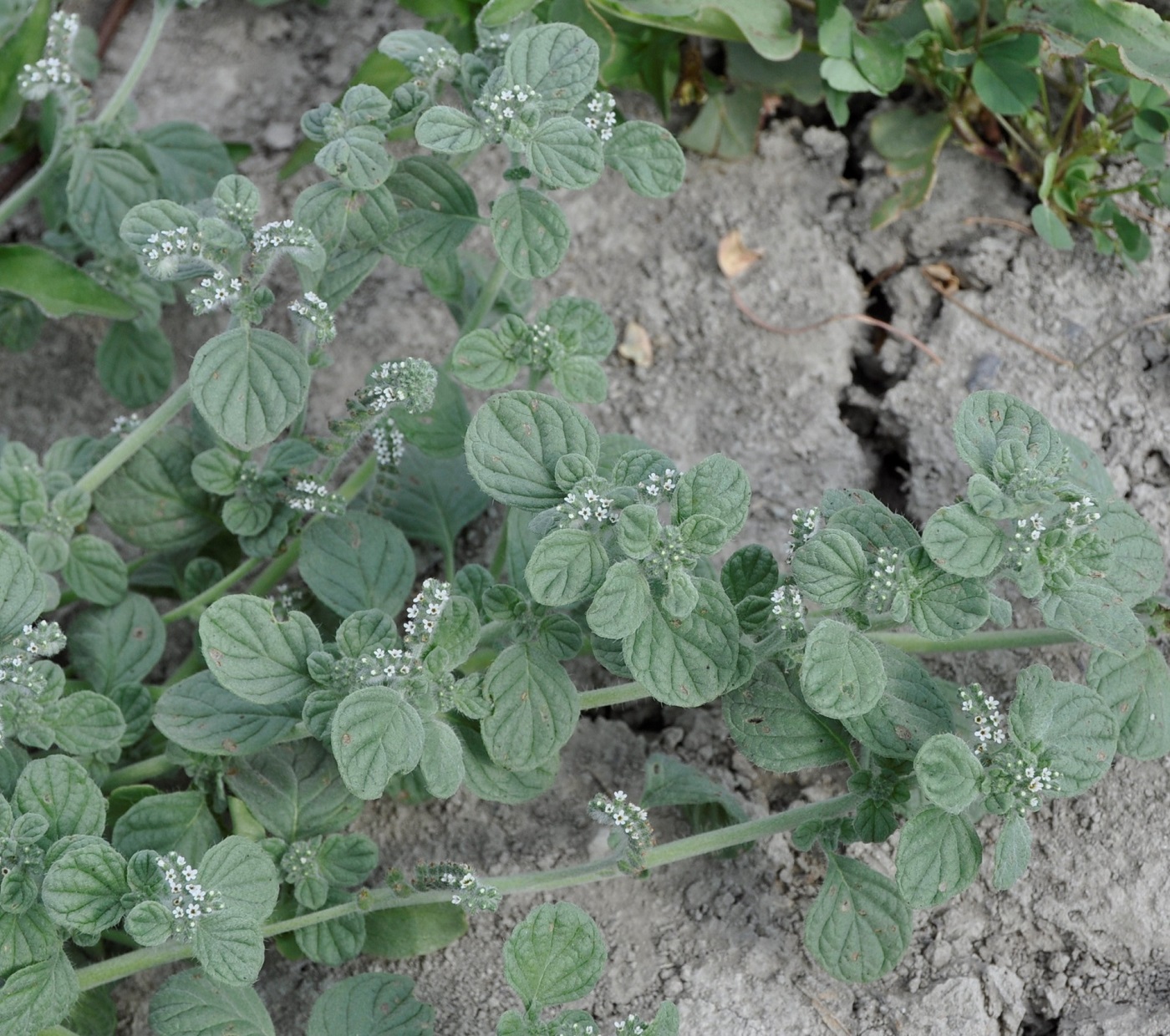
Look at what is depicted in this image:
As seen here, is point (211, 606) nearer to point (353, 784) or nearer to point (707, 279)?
point (353, 784)

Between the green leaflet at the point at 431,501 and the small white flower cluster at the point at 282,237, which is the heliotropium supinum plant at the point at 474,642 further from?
the green leaflet at the point at 431,501

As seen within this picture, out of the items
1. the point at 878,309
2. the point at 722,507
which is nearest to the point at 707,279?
the point at 878,309

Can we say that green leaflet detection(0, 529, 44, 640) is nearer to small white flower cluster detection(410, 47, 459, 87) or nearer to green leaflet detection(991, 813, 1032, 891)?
small white flower cluster detection(410, 47, 459, 87)

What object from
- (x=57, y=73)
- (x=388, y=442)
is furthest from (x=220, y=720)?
(x=57, y=73)

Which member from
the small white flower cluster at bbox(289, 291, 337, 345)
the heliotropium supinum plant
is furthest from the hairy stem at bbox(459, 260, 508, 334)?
the small white flower cluster at bbox(289, 291, 337, 345)

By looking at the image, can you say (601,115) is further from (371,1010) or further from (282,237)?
(371,1010)

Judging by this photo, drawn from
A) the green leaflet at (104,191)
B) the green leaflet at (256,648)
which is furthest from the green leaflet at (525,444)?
the green leaflet at (104,191)
